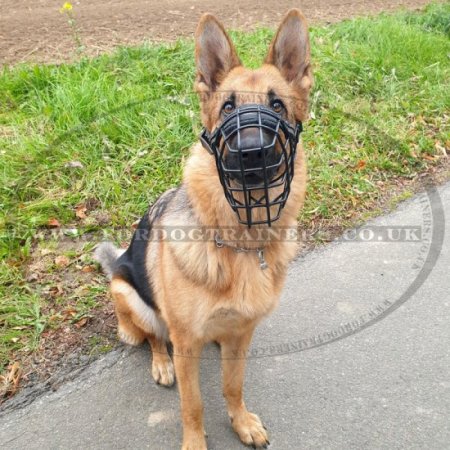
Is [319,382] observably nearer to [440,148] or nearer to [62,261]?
[62,261]

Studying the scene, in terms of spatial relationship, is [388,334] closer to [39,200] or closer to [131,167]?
[131,167]

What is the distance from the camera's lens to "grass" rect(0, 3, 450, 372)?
381 centimetres

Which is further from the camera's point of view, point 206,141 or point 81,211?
point 81,211

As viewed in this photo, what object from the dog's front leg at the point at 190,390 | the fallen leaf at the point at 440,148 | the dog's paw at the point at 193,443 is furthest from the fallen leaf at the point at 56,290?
the fallen leaf at the point at 440,148

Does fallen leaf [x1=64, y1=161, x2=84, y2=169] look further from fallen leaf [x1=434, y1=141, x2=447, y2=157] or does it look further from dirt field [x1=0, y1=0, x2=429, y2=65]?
fallen leaf [x1=434, y1=141, x2=447, y2=157]

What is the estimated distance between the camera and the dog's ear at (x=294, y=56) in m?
2.42

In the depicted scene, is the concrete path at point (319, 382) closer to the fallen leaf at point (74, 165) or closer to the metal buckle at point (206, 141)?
the metal buckle at point (206, 141)

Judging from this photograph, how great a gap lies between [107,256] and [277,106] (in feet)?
6.16

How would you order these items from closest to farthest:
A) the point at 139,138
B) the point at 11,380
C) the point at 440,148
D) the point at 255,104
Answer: the point at 255,104, the point at 11,380, the point at 139,138, the point at 440,148

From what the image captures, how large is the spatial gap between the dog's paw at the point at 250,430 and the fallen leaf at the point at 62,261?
1923 millimetres

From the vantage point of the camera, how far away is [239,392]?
2721 millimetres

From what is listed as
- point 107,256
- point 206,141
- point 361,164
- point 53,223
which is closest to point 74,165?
point 53,223

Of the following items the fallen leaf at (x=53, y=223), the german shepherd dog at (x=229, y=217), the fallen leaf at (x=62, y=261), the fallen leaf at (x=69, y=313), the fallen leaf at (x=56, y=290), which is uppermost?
the german shepherd dog at (x=229, y=217)

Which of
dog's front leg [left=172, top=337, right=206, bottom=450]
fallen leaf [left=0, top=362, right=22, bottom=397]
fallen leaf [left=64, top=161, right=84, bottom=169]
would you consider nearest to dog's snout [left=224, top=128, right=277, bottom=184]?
dog's front leg [left=172, top=337, right=206, bottom=450]
